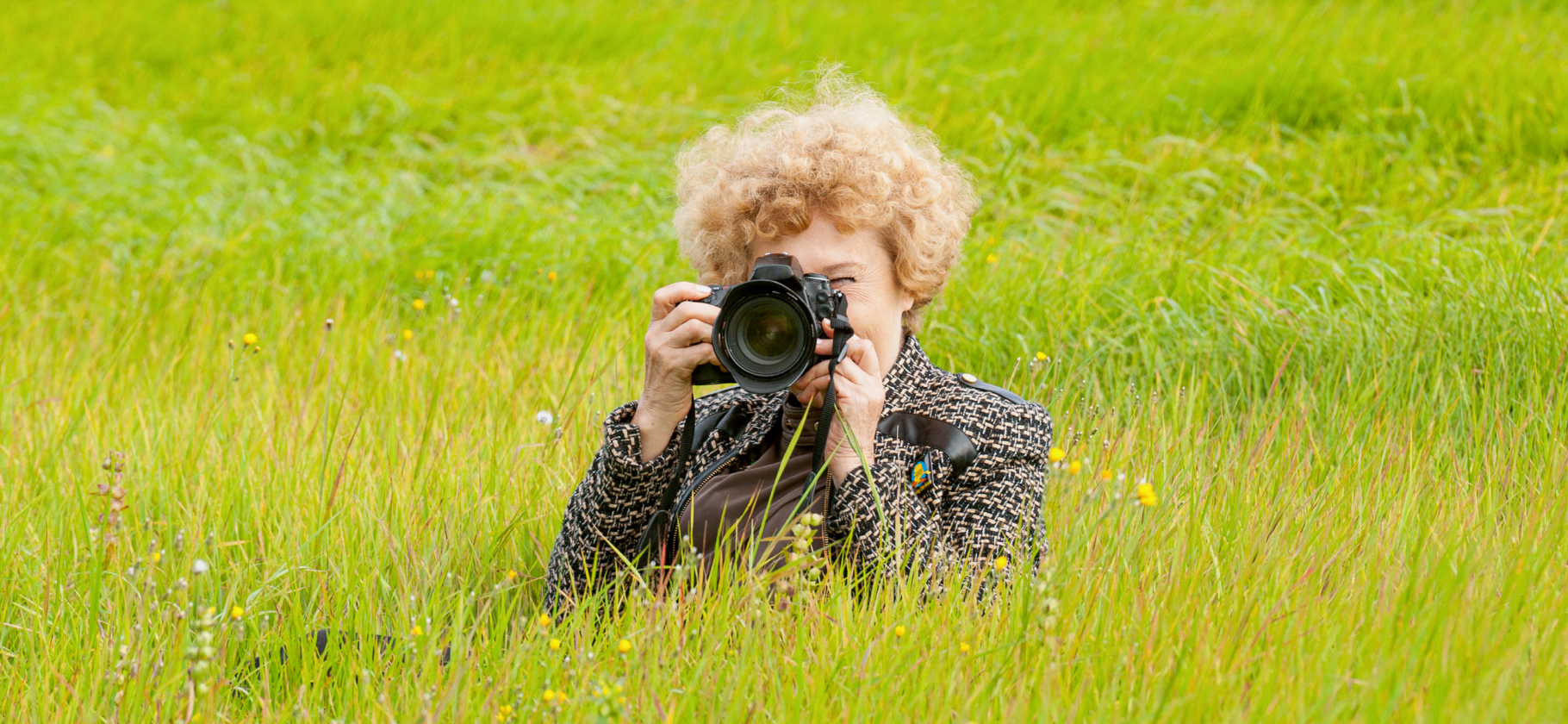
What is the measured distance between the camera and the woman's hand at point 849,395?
1.78 m

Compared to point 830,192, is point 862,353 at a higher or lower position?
lower

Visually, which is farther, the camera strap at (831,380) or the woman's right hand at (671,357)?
the woman's right hand at (671,357)

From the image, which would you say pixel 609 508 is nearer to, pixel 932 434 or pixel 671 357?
pixel 671 357

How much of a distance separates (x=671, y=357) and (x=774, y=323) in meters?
0.19

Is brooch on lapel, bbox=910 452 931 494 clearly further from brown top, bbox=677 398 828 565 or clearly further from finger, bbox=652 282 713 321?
finger, bbox=652 282 713 321

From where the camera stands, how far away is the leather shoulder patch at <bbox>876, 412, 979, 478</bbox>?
6.28 feet

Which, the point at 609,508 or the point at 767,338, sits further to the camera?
the point at 609,508

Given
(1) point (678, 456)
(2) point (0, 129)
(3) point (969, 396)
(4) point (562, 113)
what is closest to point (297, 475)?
(1) point (678, 456)

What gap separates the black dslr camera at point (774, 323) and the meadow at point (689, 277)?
0.36m

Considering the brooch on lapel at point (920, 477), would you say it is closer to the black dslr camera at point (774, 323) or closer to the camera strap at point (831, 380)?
the camera strap at point (831, 380)

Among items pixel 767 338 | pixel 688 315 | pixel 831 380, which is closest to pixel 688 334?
pixel 688 315

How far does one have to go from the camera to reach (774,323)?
1788 millimetres

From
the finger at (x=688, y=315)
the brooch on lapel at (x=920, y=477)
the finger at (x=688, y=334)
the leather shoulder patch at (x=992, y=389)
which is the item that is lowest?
the brooch on lapel at (x=920, y=477)

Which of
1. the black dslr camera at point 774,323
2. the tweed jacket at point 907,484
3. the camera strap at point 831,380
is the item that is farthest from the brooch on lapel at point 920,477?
the black dslr camera at point 774,323
